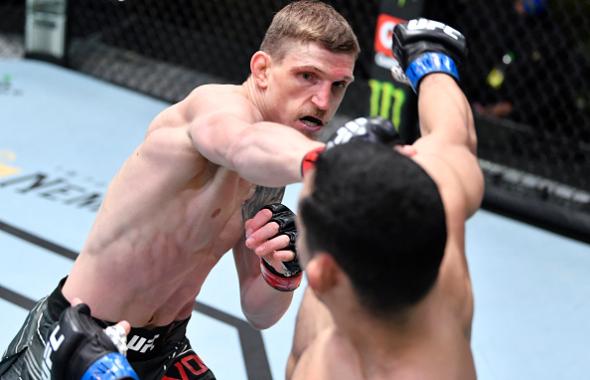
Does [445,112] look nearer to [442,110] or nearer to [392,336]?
[442,110]

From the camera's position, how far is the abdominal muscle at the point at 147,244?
1.66 meters

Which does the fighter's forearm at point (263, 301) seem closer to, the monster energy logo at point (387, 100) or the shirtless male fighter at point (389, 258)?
the shirtless male fighter at point (389, 258)

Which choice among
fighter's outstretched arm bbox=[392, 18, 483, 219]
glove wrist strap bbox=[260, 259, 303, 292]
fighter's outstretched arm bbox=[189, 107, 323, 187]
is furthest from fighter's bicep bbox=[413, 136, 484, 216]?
glove wrist strap bbox=[260, 259, 303, 292]

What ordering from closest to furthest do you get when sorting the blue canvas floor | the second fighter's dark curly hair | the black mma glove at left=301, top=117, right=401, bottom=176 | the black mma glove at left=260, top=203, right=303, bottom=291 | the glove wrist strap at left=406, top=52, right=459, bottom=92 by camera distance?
the second fighter's dark curly hair < the black mma glove at left=301, top=117, right=401, bottom=176 < the glove wrist strap at left=406, top=52, right=459, bottom=92 < the black mma glove at left=260, top=203, right=303, bottom=291 < the blue canvas floor

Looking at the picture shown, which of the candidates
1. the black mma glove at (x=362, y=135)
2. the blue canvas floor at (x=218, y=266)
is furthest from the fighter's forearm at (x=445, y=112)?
the blue canvas floor at (x=218, y=266)

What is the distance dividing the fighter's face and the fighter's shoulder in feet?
1.66

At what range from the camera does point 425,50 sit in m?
1.54

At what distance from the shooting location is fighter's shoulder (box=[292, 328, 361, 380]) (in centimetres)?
118

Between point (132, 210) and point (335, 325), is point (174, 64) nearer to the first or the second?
point (132, 210)

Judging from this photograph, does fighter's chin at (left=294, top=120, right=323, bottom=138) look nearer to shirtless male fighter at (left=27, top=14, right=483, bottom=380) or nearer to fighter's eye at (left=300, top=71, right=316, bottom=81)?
fighter's eye at (left=300, top=71, right=316, bottom=81)

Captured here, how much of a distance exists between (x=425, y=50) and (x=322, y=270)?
0.62 m

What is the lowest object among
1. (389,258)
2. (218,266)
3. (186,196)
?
(218,266)

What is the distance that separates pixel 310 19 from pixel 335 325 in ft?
2.23

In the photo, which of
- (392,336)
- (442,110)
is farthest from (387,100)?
(392,336)
